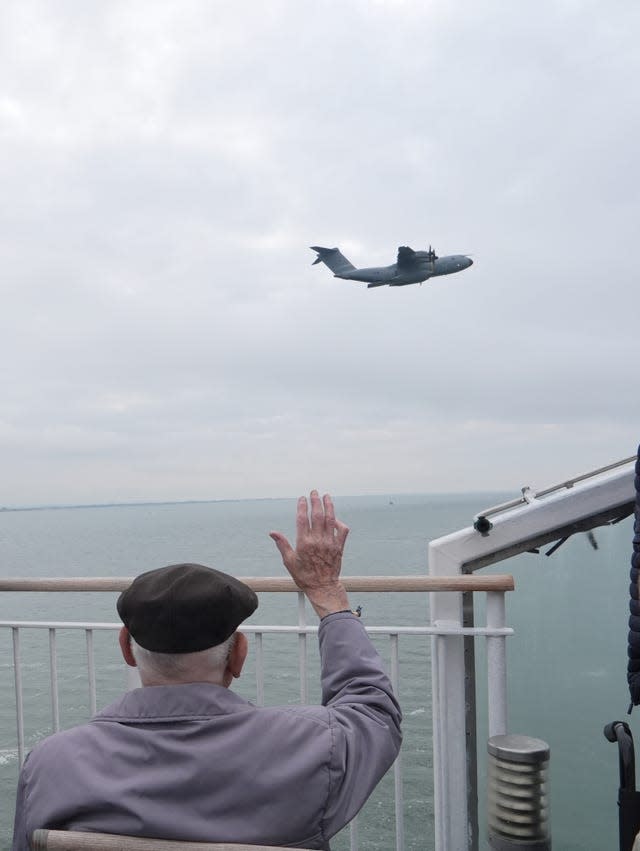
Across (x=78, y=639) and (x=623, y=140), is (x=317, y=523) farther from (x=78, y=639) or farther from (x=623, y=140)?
(x=78, y=639)

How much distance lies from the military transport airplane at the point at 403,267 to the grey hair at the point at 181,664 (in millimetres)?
7225

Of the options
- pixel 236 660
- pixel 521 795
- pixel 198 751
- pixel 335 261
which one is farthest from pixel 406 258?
pixel 198 751

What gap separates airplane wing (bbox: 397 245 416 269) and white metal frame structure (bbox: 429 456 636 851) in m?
6.05

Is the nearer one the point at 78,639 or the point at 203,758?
the point at 203,758

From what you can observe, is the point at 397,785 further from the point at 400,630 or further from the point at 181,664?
the point at 181,664

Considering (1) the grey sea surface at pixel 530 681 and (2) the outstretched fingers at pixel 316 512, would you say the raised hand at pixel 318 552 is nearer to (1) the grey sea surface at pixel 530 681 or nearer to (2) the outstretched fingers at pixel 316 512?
(2) the outstretched fingers at pixel 316 512

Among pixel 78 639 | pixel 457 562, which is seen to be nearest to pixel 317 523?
pixel 457 562

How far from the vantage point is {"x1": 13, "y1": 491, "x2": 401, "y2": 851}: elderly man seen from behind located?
1.02 meters

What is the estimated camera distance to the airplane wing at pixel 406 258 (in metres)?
8.53

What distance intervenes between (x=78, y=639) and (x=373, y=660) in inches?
1077

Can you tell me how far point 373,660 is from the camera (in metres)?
1.28

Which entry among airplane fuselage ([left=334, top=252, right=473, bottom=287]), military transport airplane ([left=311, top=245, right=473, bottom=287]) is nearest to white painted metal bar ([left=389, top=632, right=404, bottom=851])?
military transport airplane ([left=311, top=245, right=473, bottom=287])

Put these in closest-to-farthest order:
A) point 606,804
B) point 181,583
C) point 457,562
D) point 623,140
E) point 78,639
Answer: point 181,583 → point 457,562 → point 606,804 → point 623,140 → point 78,639

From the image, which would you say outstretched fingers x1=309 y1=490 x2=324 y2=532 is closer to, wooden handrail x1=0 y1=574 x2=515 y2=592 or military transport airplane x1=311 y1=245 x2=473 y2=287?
wooden handrail x1=0 y1=574 x2=515 y2=592
